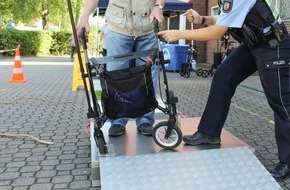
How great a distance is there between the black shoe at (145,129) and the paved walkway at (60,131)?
639 mm

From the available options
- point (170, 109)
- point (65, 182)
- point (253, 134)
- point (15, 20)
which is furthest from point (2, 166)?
point (15, 20)

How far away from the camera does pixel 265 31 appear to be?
10.7 feet

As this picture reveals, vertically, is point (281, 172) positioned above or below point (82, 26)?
below

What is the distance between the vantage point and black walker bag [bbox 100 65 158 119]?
3490mm

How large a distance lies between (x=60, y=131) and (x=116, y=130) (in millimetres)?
1544

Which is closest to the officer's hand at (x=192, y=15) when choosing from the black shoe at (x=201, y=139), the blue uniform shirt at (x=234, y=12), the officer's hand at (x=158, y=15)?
the officer's hand at (x=158, y=15)

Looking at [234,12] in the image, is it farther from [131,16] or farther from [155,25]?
[131,16]

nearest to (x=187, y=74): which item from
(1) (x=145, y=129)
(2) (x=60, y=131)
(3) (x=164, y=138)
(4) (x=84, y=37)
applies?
(2) (x=60, y=131)

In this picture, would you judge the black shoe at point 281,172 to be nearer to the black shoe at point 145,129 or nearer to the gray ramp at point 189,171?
the gray ramp at point 189,171

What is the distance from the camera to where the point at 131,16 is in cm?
404

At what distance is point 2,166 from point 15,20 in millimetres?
33161

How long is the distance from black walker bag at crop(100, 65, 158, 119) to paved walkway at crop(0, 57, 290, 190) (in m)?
0.72

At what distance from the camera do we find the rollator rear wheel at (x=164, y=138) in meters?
3.68

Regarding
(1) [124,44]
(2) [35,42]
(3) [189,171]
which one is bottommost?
(3) [189,171]
